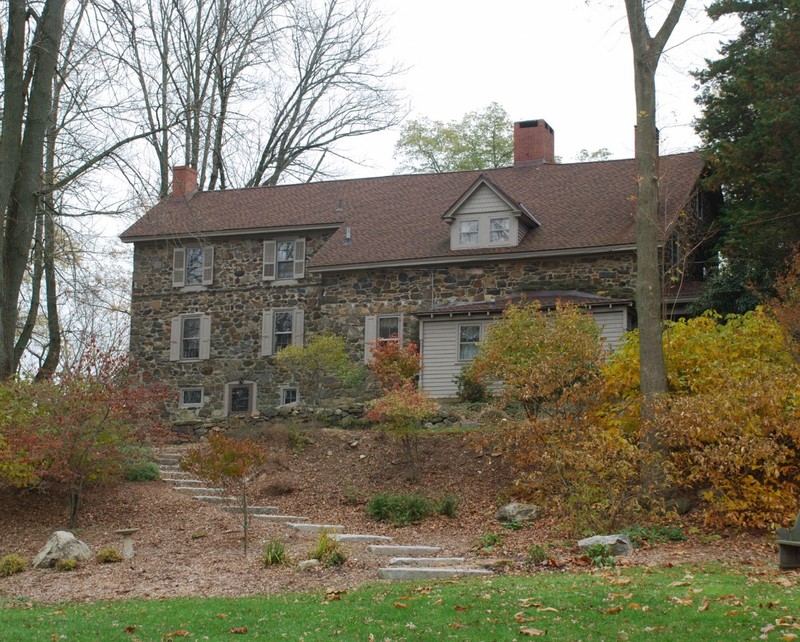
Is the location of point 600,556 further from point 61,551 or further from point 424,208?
point 424,208

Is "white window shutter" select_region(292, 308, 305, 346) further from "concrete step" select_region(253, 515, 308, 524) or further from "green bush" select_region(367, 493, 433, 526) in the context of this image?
"green bush" select_region(367, 493, 433, 526)

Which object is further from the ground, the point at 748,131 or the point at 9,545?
the point at 748,131

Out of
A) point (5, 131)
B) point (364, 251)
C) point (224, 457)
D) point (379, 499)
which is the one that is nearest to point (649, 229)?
point (379, 499)

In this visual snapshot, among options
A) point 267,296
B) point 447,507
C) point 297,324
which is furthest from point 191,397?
point 447,507

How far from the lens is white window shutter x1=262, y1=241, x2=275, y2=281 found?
28297mm

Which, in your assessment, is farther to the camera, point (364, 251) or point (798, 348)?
point (364, 251)

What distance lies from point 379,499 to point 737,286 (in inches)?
418

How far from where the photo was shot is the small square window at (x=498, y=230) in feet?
83.0

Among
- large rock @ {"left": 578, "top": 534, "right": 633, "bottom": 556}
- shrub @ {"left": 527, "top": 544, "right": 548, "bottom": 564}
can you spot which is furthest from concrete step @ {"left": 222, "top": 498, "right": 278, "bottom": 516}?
large rock @ {"left": 578, "top": 534, "right": 633, "bottom": 556}

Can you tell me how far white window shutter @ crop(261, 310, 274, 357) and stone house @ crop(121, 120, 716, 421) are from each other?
0.06 m

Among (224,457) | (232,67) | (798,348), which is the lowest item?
(224,457)

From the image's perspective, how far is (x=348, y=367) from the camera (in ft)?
79.0

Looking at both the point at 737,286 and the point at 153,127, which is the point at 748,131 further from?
the point at 153,127

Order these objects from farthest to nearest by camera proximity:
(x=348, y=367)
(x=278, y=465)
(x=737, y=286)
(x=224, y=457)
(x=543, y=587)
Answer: (x=348, y=367)
(x=737, y=286)
(x=278, y=465)
(x=224, y=457)
(x=543, y=587)
